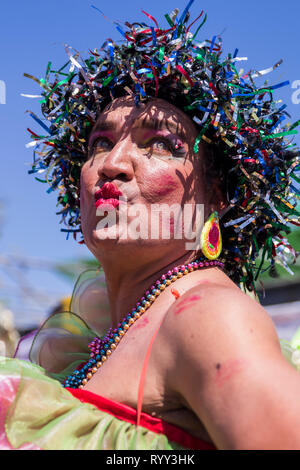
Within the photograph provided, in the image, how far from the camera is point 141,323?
217cm

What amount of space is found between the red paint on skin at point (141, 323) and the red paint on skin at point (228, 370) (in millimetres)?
611

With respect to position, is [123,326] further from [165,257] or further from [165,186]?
[165,186]

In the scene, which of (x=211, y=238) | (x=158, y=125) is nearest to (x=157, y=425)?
(x=211, y=238)

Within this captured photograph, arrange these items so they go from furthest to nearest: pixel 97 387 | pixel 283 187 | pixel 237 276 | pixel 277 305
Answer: pixel 277 305 < pixel 237 276 < pixel 283 187 < pixel 97 387

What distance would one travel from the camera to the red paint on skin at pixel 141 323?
2135 mm

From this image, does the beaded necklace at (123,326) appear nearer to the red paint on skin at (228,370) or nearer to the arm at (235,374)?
the arm at (235,374)

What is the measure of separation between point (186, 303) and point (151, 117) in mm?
884

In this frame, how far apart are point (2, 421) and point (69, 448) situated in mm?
228

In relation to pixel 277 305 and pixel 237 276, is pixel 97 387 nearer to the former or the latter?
pixel 237 276

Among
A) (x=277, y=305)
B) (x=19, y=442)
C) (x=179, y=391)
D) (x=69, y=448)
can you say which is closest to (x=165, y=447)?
(x=179, y=391)

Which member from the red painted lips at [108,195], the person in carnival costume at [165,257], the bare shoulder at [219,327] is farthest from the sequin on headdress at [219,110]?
the bare shoulder at [219,327]

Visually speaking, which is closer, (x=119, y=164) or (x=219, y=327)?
(x=219, y=327)

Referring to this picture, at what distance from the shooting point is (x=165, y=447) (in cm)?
174

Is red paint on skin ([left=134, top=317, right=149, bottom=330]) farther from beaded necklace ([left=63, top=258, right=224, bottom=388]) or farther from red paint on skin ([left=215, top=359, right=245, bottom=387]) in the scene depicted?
red paint on skin ([left=215, top=359, right=245, bottom=387])
